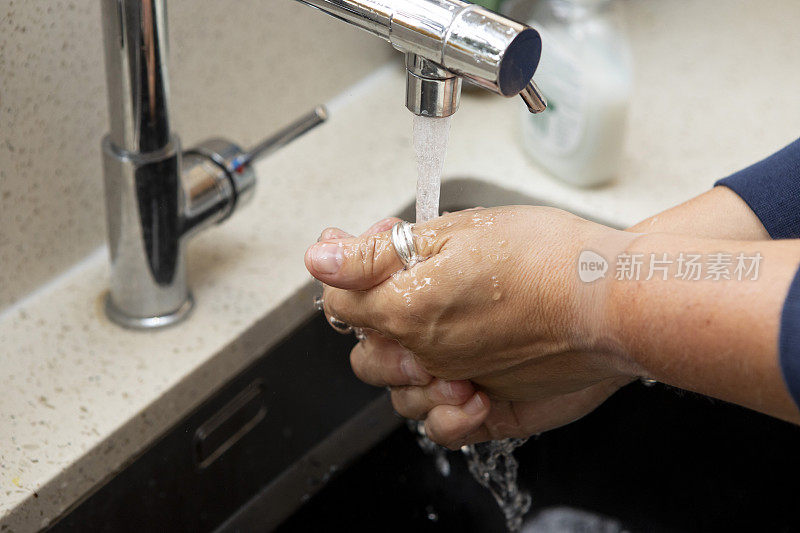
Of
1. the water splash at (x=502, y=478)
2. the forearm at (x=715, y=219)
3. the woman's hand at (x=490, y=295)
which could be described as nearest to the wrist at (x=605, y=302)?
the woman's hand at (x=490, y=295)

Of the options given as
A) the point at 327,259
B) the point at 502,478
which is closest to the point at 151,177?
the point at 327,259

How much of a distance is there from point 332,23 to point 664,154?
0.34 m

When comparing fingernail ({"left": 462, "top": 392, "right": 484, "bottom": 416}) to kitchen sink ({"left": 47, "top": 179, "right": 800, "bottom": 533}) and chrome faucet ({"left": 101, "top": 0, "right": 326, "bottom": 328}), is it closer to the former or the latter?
kitchen sink ({"left": 47, "top": 179, "right": 800, "bottom": 533})

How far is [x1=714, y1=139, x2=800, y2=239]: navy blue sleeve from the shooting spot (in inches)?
20.5

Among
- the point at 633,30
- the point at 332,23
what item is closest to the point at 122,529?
the point at 332,23

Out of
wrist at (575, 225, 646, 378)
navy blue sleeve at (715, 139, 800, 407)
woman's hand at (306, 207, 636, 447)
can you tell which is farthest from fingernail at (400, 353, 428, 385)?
navy blue sleeve at (715, 139, 800, 407)

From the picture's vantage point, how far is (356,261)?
18.4 inches

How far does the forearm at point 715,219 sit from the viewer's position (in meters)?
0.53

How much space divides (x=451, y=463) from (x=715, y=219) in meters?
0.30

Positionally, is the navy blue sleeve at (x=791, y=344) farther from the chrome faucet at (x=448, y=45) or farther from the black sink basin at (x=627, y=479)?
the black sink basin at (x=627, y=479)

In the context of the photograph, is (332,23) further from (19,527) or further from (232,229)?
(19,527)

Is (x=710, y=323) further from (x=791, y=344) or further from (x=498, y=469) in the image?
(x=498, y=469)

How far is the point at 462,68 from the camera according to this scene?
377 mm

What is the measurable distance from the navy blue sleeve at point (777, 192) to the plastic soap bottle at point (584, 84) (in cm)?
20
